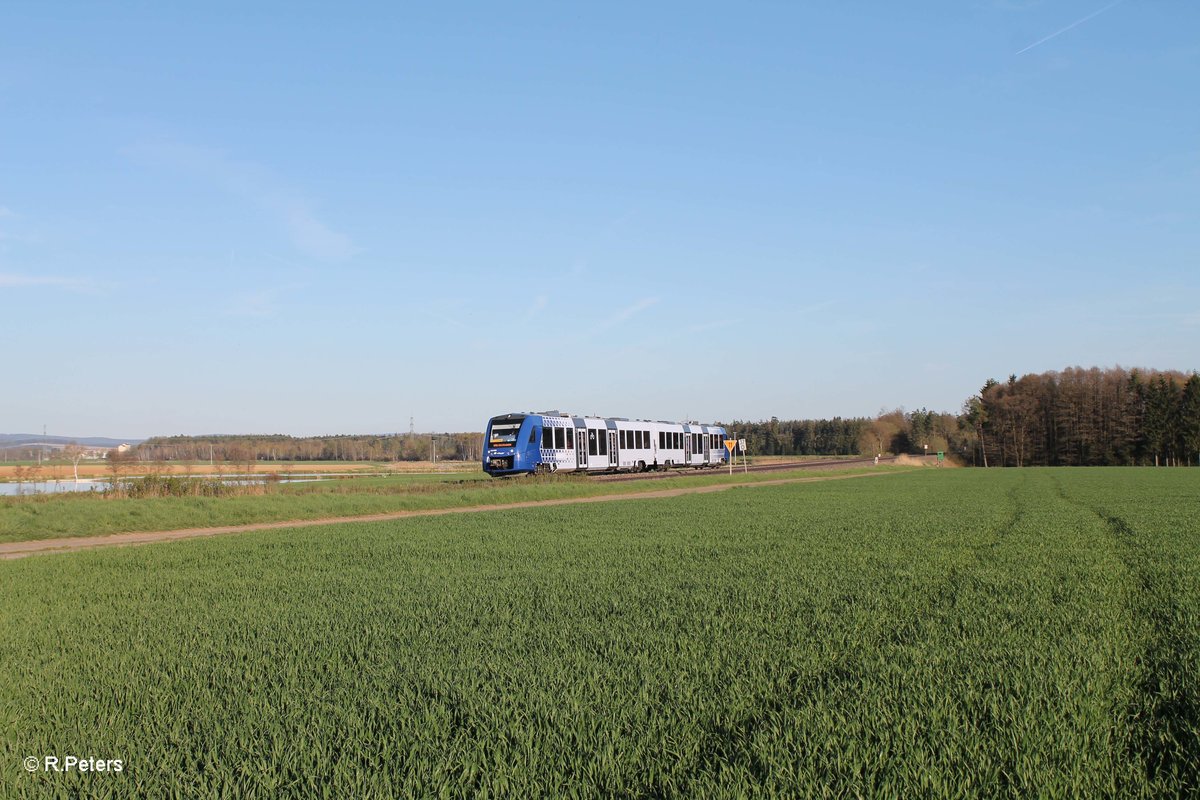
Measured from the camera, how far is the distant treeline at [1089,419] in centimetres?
10544

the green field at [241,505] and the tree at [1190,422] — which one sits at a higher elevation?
the tree at [1190,422]

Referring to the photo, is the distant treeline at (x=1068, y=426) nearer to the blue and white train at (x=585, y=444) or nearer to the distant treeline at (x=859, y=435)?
the distant treeline at (x=859, y=435)

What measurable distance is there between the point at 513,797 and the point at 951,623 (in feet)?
17.6

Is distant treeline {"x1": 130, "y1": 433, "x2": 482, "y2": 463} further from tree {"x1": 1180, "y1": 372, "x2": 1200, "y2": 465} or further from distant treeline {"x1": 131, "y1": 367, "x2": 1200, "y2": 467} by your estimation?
tree {"x1": 1180, "y1": 372, "x2": 1200, "y2": 465}

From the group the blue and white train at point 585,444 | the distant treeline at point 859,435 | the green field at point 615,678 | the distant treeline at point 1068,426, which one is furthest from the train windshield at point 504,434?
the distant treeline at point 859,435

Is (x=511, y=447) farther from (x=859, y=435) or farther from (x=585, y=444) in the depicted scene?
(x=859, y=435)

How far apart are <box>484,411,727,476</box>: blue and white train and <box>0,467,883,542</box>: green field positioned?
2788 mm

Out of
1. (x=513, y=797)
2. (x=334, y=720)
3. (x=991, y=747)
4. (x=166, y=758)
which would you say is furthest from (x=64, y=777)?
(x=991, y=747)

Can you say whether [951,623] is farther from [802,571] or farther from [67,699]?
[67,699]

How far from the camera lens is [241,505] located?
26969mm

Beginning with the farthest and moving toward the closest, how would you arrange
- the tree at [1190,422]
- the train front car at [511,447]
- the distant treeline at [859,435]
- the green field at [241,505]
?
the distant treeline at [859,435] < the tree at [1190,422] < the train front car at [511,447] < the green field at [241,505]

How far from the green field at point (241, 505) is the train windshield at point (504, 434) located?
10.3 ft

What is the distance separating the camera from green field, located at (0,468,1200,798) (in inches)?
167

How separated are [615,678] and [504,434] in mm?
37573
